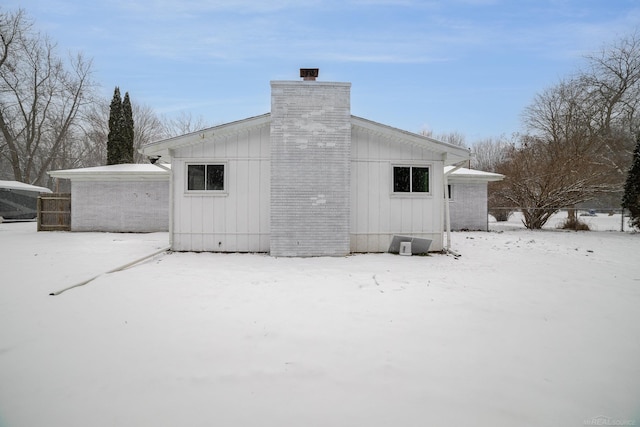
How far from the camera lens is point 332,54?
1301 centimetres

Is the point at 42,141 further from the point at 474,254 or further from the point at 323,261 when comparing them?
the point at 474,254

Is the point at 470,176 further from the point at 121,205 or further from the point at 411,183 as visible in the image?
the point at 121,205

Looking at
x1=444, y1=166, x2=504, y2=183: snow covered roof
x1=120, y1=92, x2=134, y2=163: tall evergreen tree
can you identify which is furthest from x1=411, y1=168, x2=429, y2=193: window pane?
x1=120, y1=92, x2=134, y2=163: tall evergreen tree

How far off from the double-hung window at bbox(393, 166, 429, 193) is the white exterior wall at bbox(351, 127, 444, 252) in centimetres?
A: 13

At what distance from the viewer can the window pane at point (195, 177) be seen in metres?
8.62

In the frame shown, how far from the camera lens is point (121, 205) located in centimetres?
1429

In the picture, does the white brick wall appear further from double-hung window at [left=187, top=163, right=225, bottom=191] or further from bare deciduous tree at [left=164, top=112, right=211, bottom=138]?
bare deciduous tree at [left=164, top=112, right=211, bottom=138]

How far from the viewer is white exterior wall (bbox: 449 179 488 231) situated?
1546 cm

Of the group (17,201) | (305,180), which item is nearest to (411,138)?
(305,180)

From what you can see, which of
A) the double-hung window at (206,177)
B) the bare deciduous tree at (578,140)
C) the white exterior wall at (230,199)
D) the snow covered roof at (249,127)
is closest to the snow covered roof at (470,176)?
the bare deciduous tree at (578,140)

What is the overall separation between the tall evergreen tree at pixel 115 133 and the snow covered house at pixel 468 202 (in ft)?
69.3

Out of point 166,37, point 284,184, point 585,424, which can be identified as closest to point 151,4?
point 166,37

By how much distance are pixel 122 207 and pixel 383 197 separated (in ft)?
39.9

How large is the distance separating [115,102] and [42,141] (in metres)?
12.4
